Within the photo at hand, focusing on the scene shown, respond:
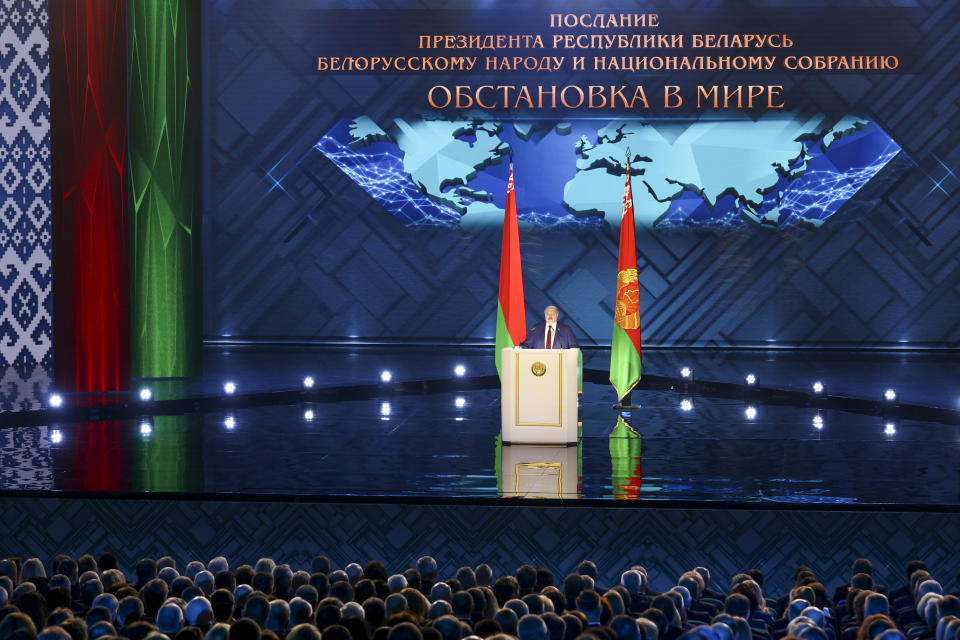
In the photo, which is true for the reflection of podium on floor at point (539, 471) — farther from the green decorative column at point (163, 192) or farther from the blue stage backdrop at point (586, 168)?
the blue stage backdrop at point (586, 168)

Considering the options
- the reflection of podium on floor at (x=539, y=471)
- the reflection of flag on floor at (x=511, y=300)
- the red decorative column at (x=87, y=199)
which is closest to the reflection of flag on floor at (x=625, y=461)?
the reflection of podium on floor at (x=539, y=471)

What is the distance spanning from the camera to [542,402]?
620cm

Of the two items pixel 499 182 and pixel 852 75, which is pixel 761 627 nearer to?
pixel 499 182

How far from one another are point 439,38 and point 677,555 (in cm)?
1019

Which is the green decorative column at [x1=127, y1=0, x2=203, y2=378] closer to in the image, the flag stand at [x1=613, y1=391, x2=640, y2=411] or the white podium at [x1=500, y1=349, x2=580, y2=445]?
the flag stand at [x1=613, y1=391, x2=640, y2=411]

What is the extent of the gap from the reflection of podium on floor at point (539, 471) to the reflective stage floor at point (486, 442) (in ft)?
0.04

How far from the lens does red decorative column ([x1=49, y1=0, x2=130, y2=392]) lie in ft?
27.7

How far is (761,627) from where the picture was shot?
306cm

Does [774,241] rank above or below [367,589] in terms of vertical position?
above

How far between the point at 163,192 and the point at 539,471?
18.8ft

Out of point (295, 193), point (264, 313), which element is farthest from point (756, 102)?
point (264, 313)

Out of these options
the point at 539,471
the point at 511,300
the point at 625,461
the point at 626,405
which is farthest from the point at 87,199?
the point at 625,461

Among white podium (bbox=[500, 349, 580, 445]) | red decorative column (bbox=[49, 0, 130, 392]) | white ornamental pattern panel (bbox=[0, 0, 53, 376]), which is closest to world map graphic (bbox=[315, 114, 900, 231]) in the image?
white ornamental pattern panel (bbox=[0, 0, 53, 376])

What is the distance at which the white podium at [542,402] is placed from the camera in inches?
244
